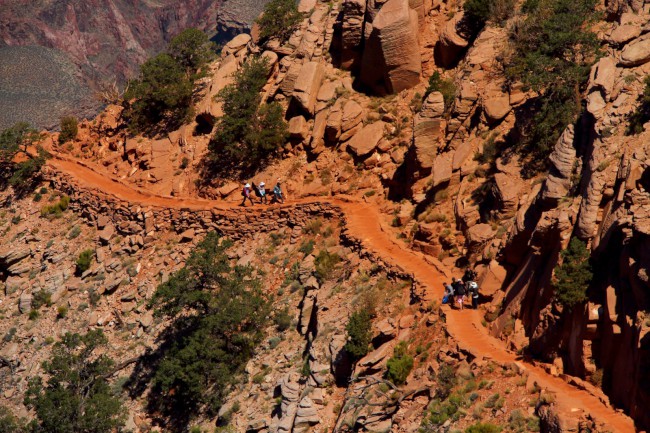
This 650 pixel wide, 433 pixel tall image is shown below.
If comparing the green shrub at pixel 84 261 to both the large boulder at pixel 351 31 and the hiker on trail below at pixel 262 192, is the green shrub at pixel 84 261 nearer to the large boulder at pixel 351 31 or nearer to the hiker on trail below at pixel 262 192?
the hiker on trail below at pixel 262 192

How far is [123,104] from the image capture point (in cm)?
4897

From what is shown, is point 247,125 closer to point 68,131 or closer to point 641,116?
point 68,131

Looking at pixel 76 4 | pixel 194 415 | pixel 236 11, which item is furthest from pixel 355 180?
pixel 76 4

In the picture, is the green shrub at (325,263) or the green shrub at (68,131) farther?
the green shrub at (68,131)

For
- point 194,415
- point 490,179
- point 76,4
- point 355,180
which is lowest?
point 76,4

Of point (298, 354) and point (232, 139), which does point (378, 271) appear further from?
point (232, 139)

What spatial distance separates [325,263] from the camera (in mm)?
33688

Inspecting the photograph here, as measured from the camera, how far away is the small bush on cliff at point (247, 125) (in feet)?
135

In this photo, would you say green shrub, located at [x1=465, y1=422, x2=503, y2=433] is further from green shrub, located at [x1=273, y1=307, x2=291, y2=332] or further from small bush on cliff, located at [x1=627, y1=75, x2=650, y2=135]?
green shrub, located at [x1=273, y1=307, x2=291, y2=332]

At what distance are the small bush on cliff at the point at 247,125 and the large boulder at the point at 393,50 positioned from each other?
16.6 ft

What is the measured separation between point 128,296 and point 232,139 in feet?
30.3

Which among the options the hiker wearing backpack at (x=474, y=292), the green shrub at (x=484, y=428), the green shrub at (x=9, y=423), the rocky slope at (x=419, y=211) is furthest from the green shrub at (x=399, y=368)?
the green shrub at (x=9, y=423)

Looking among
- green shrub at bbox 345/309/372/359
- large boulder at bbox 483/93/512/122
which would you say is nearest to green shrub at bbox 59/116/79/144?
large boulder at bbox 483/93/512/122

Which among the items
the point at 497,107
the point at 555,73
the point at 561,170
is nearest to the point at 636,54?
the point at 561,170
